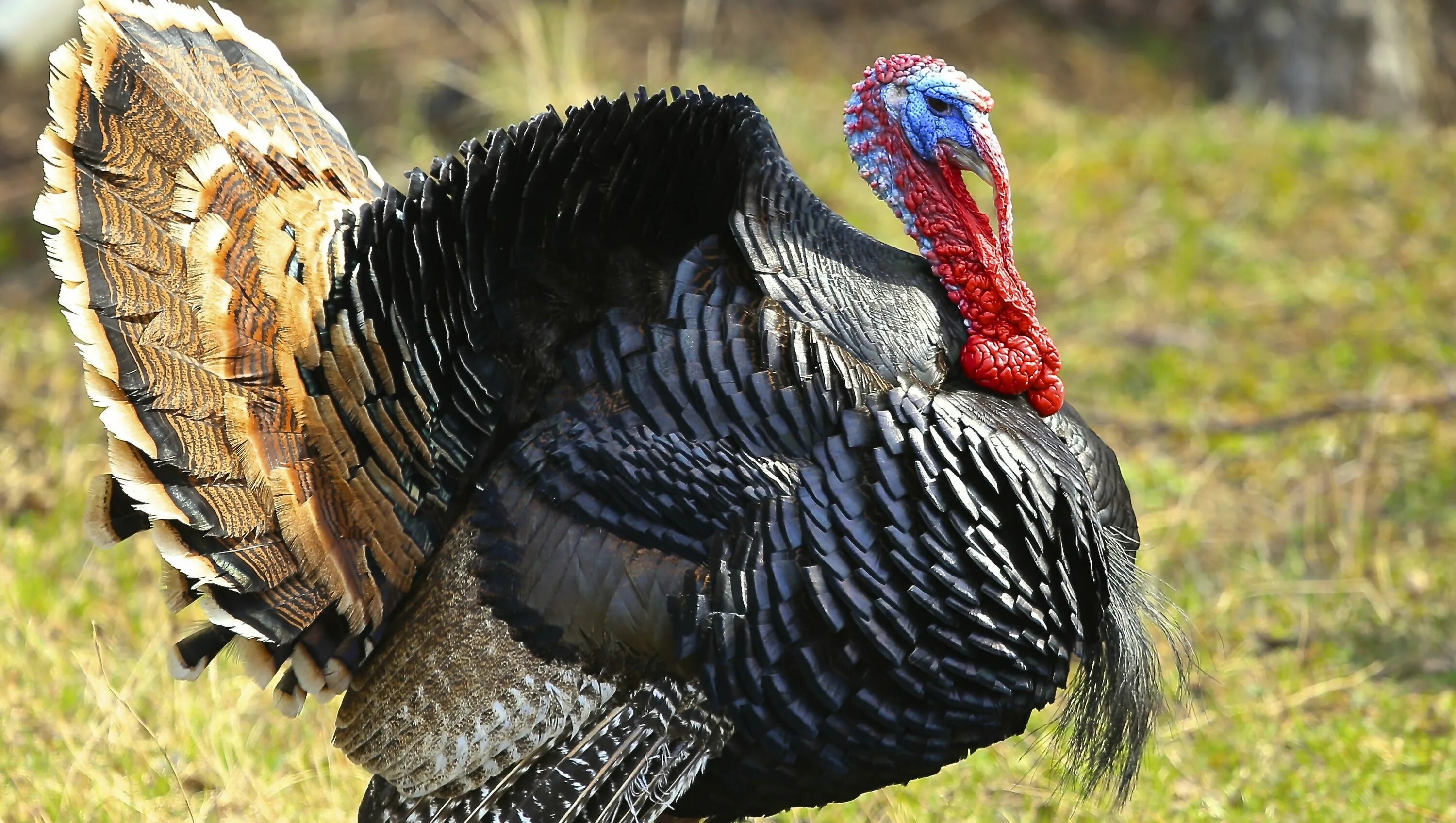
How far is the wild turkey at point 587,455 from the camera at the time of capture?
8.25 ft

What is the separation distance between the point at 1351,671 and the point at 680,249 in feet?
8.77

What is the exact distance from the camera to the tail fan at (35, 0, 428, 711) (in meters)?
2.51

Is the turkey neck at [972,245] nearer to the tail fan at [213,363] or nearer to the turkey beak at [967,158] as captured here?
the turkey beak at [967,158]

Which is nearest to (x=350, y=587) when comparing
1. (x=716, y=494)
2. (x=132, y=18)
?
(x=716, y=494)

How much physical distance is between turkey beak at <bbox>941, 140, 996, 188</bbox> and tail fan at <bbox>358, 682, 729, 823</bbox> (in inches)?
45.8

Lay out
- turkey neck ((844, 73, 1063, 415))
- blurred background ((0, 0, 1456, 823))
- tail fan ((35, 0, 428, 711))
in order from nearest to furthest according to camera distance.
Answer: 1. tail fan ((35, 0, 428, 711))
2. turkey neck ((844, 73, 1063, 415))
3. blurred background ((0, 0, 1456, 823))

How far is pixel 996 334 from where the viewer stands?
2.82 m

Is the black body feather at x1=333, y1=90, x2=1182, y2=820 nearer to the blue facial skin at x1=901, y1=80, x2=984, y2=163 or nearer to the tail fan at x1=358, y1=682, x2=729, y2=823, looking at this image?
the tail fan at x1=358, y1=682, x2=729, y2=823

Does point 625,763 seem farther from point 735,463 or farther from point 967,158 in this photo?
point 967,158

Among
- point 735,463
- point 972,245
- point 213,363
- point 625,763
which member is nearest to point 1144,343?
point 972,245

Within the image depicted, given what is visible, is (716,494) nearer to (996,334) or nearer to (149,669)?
(996,334)

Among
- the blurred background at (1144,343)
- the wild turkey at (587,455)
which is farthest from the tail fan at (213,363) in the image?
the blurred background at (1144,343)

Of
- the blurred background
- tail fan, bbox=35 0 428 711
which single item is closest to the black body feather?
tail fan, bbox=35 0 428 711

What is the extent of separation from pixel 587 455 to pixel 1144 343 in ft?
14.0
